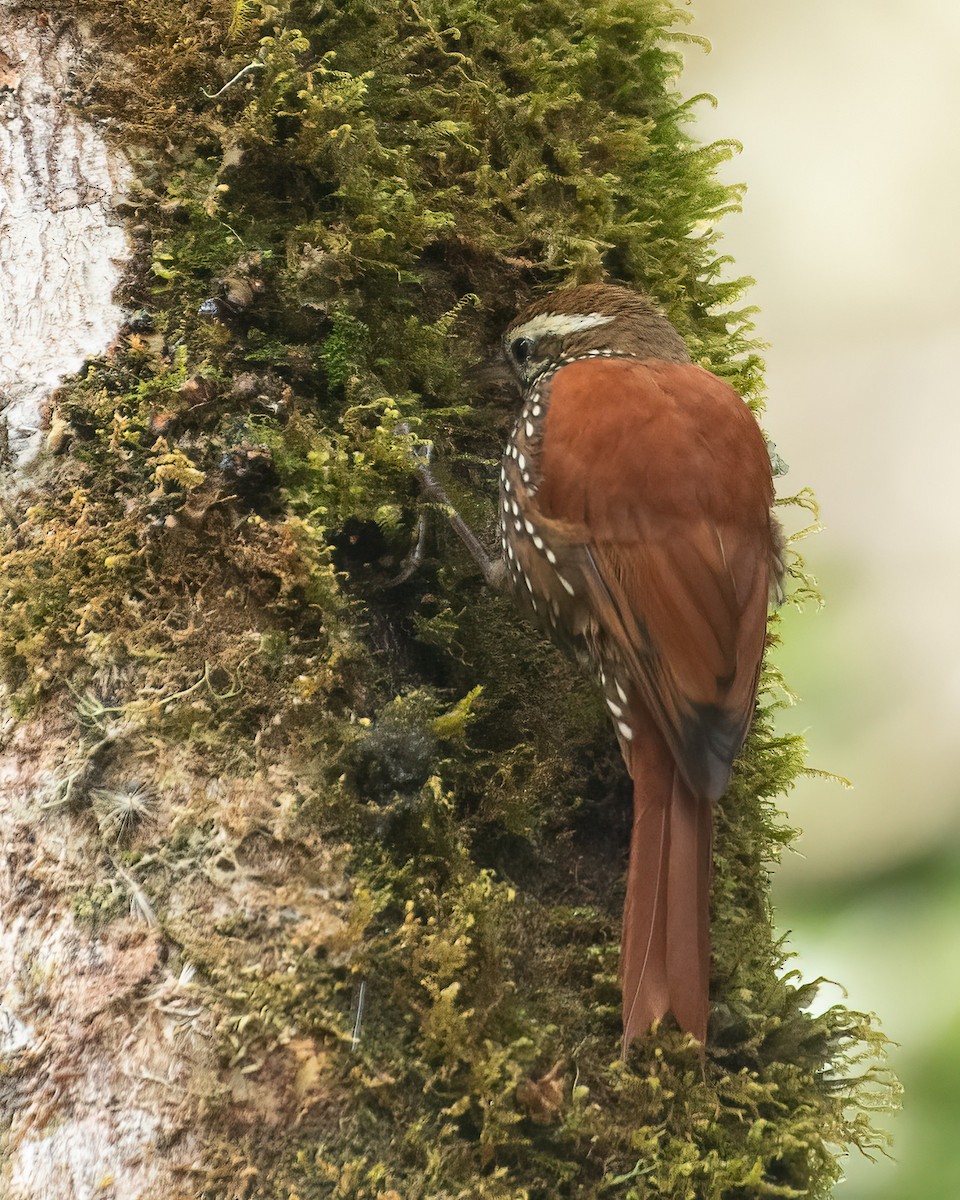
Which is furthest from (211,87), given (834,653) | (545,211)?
(834,653)

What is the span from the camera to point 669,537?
1934 millimetres

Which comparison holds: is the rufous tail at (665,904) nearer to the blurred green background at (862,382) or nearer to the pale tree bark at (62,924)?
the pale tree bark at (62,924)

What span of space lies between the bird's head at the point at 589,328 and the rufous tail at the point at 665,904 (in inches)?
35.1

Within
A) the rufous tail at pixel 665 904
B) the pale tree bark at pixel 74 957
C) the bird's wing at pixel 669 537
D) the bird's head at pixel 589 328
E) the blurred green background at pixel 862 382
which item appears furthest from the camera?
the blurred green background at pixel 862 382

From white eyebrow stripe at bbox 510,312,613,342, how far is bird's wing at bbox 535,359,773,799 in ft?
0.76

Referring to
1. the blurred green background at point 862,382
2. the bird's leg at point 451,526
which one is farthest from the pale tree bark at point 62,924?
the blurred green background at point 862,382

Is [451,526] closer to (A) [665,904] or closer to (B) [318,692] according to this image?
(B) [318,692]

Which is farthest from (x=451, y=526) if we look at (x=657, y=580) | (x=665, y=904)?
(x=665, y=904)

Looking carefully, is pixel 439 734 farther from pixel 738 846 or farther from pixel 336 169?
pixel 336 169

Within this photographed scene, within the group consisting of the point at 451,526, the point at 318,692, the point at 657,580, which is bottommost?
the point at 318,692

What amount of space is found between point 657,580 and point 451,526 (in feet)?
1.46

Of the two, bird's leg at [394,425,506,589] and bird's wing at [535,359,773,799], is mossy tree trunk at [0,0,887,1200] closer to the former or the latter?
bird's leg at [394,425,506,589]

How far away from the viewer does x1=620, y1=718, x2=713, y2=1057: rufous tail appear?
5.48 feet

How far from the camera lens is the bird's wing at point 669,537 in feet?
6.19
